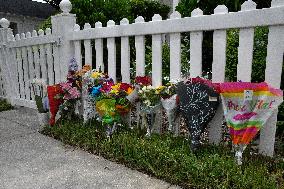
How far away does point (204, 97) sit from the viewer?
2.68 metres

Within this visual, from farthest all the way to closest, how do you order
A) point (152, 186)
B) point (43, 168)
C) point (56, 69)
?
1. point (56, 69)
2. point (43, 168)
3. point (152, 186)

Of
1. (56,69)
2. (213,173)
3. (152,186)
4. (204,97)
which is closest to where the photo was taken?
(213,173)

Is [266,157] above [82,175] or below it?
above

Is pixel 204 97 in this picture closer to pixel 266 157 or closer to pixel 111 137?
pixel 266 157

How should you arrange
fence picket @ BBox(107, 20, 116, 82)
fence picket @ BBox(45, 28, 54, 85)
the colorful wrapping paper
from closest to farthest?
the colorful wrapping paper → fence picket @ BBox(107, 20, 116, 82) → fence picket @ BBox(45, 28, 54, 85)

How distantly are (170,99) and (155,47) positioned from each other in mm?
716

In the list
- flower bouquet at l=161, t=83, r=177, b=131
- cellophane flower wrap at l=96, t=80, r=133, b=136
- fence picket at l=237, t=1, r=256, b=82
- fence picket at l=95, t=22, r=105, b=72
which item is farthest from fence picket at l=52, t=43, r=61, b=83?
fence picket at l=237, t=1, r=256, b=82

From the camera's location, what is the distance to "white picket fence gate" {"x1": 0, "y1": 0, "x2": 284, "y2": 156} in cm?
262

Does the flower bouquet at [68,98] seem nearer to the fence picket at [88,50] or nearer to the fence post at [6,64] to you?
the fence picket at [88,50]

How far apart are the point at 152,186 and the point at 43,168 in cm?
112

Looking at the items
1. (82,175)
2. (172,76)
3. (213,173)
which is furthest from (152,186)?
(172,76)

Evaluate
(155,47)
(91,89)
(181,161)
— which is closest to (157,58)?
(155,47)

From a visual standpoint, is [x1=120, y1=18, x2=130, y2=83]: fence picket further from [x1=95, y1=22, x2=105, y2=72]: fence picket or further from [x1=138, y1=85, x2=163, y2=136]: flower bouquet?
[x1=138, y1=85, x2=163, y2=136]: flower bouquet

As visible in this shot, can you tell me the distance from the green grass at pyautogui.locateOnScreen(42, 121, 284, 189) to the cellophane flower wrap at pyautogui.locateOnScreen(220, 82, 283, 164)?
21 cm
